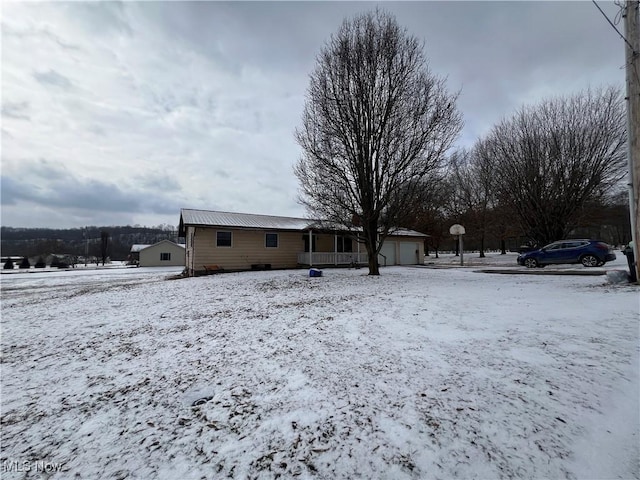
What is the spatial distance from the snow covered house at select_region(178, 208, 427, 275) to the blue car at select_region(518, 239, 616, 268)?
29.0 ft

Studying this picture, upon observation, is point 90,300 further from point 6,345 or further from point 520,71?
point 520,71

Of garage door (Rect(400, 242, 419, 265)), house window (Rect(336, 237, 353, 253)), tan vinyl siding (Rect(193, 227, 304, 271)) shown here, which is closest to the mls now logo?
tan vinyl siding (Rect(193, 227, 304, 271))

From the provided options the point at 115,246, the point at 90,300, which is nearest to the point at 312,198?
the point at 90,300

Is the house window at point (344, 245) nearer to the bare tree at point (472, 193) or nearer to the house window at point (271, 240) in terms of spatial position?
the house window at point (271, 240)

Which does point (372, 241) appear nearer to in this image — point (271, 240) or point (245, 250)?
point (271, 240)

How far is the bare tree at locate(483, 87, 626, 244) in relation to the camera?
51.9 ft

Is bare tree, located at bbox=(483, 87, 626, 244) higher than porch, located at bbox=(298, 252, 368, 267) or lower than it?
higher

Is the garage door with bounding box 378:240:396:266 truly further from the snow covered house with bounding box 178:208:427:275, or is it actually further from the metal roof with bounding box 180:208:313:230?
the metal roof with bounding box 180:208:313:230

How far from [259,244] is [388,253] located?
34.2 feet

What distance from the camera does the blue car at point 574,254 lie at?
521 inches

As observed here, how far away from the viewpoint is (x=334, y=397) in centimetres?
271

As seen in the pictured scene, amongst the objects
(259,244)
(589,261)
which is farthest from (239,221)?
(589,261)

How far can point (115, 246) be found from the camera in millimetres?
73688

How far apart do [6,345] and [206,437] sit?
506 centimetres
